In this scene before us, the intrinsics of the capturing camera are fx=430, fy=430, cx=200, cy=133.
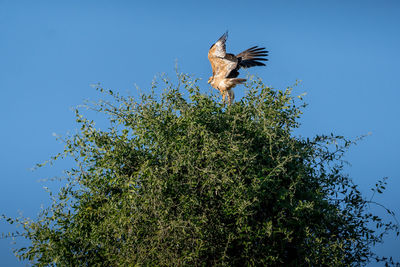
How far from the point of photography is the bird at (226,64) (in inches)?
351

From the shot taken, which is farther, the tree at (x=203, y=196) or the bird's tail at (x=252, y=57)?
the bird's tail at (x=252, y=57)

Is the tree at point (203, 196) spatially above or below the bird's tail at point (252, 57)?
below

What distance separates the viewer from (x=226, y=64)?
30.2 feet

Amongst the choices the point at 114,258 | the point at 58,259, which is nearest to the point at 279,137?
the point at 114,258

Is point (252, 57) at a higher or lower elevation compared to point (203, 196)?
higher

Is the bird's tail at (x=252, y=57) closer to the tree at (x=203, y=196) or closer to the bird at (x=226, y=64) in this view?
the bird at (x=226, y=64)

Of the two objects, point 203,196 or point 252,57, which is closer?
point 203,196

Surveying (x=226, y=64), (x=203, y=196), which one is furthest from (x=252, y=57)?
(x=203, y=196)

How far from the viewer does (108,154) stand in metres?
6.19

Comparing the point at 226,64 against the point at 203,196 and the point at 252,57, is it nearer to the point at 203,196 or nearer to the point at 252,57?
the point at 252,57

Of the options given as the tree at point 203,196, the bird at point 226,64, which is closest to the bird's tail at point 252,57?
the bird at point 226,64

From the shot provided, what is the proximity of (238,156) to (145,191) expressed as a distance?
1299mm

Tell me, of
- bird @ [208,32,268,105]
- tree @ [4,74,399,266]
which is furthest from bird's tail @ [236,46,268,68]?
tree @ [4,74,399,266]

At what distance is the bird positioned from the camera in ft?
29.2
